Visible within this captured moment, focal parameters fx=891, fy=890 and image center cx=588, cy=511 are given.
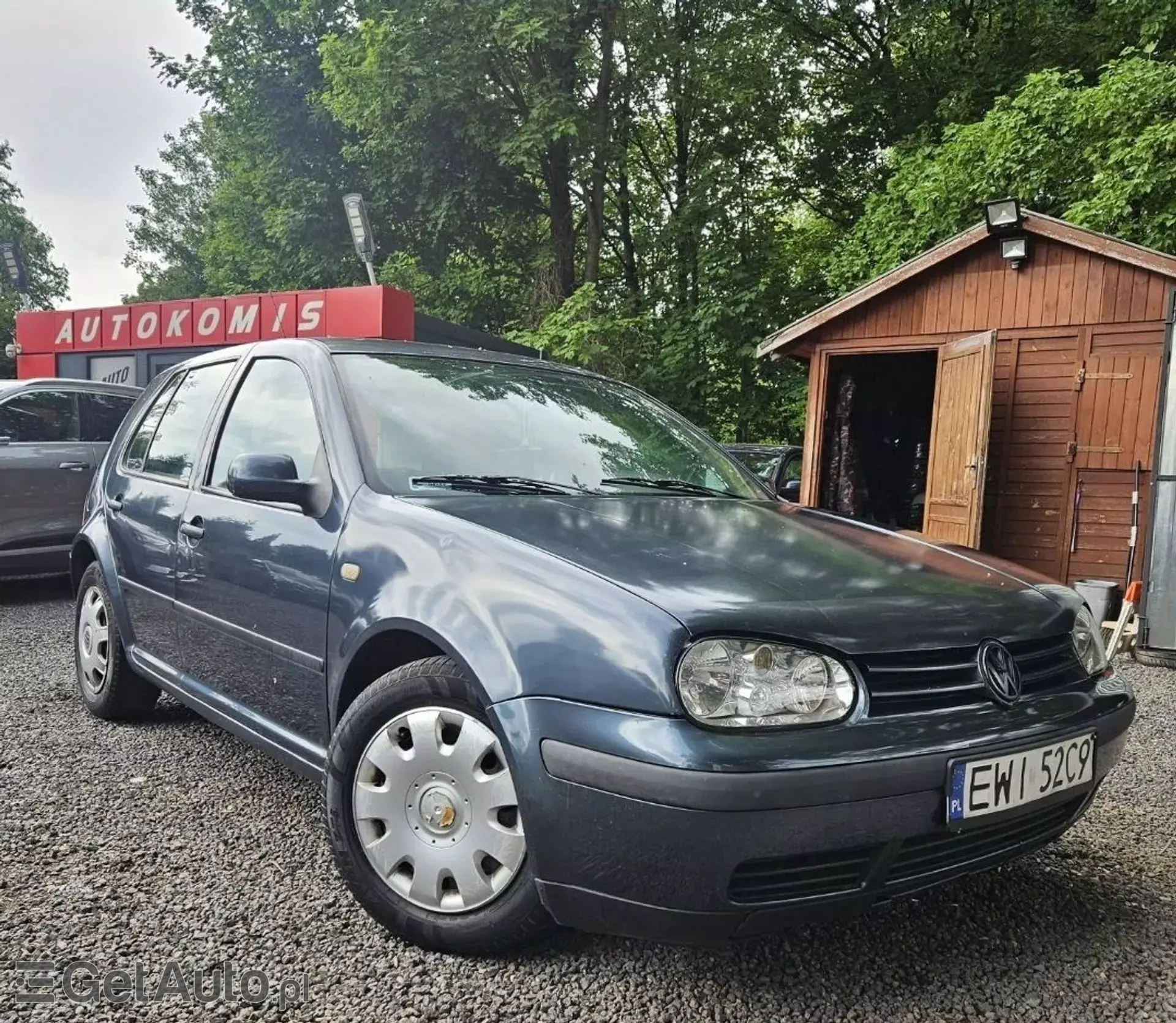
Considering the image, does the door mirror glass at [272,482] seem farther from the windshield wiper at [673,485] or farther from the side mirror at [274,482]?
the windshield wiper at [673,485]

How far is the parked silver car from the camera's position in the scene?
637 centimetres

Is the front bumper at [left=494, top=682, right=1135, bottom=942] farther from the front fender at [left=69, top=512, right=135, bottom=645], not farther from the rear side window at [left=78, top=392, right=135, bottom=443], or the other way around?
the rear side window at [left=78, top=392, right=135, bottom=443]

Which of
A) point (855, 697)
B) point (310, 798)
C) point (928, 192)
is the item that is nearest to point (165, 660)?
point (310, 798)

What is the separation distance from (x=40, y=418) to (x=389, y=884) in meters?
6.11

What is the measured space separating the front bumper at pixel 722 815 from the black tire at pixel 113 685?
2476mm

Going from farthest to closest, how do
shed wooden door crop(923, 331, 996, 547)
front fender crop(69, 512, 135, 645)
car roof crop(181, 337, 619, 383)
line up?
1. shed wooden door crop(923, 331, 996, 547)
2. front fender crop(69, 512, 135, 645)
3. car roof crop(181, 337, 619, 383)

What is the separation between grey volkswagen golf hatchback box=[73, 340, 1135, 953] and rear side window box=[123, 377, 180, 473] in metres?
0.98

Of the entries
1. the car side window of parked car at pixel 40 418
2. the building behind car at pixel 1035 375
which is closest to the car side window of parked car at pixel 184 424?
the car side window of parked car at pixel 40 418

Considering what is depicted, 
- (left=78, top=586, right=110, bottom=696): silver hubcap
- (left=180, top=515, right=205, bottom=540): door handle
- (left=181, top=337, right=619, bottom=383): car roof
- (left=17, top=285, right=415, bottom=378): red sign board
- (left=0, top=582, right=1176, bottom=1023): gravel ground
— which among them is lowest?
(left=0, top=582, right=1176, bottom=1023): gravel ground

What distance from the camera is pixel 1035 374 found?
823 centimetres

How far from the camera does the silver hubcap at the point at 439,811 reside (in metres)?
1.88

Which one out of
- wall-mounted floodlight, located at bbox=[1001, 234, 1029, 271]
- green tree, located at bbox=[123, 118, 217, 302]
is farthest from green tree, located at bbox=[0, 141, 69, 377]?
wall-mounted floodlight, located at bbox=[1001, 234, 1029, 271]

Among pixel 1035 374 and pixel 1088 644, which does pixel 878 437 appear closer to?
pixel 1035 374

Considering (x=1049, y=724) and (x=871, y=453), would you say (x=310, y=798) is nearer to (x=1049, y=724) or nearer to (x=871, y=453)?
(x=1049, y=724)
